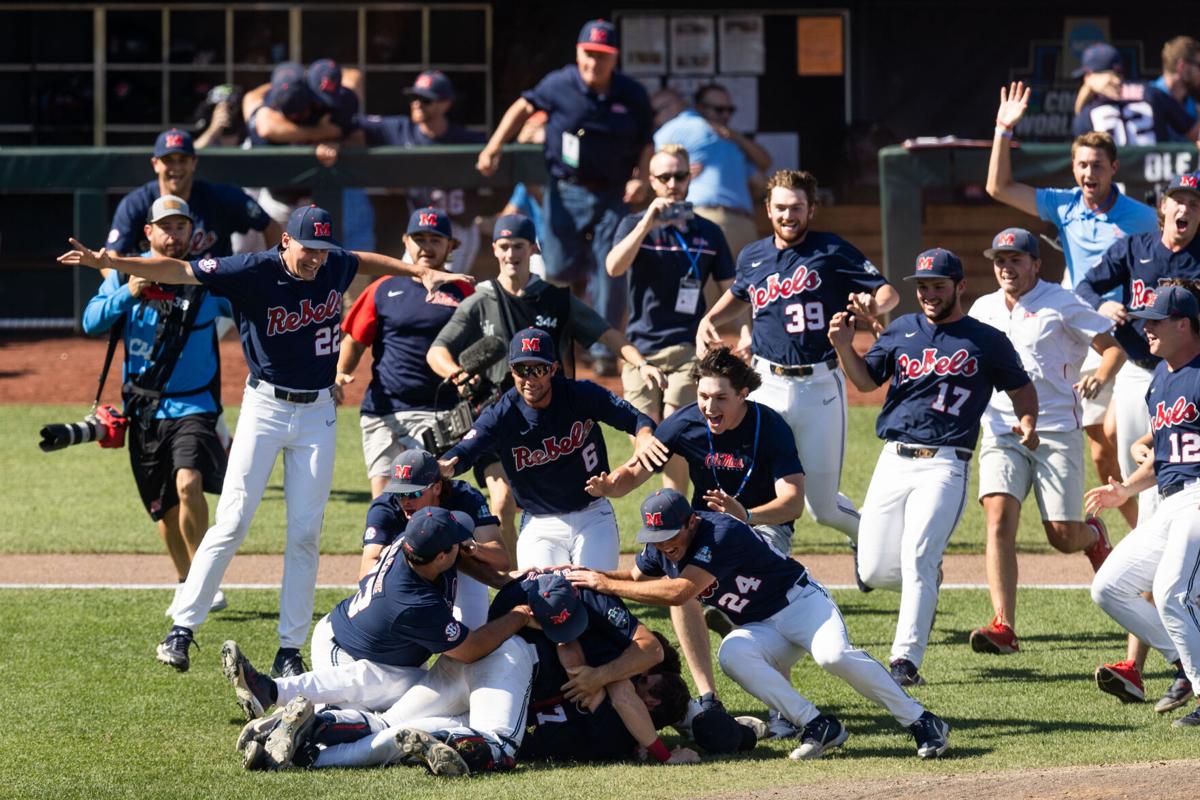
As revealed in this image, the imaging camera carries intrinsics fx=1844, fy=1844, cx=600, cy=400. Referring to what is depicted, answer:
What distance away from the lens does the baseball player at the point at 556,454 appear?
776 cm

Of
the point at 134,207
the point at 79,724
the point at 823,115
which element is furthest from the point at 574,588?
the point at 823,115

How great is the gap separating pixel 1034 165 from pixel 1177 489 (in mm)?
7531

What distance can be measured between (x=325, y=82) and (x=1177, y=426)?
9095 millimetres

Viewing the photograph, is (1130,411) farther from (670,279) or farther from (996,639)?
(670,279)

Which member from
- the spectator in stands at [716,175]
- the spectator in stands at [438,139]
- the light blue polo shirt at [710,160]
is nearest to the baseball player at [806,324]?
the spectator in stands at [716,175]

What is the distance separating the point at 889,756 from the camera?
666 cm

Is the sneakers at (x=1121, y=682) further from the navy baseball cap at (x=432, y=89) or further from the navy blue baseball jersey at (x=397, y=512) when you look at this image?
the navy baseball cap at (x=432, y=89)

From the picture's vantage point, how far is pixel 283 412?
7891mm

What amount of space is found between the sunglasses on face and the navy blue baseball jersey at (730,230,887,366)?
1535 millimetres

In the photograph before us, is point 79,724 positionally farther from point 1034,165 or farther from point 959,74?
point 959,74

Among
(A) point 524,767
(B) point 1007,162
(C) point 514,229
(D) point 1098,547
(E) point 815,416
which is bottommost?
(A) point 524,767

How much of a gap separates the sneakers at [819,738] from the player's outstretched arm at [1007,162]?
3887 mm

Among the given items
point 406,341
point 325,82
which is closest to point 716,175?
point 325,82

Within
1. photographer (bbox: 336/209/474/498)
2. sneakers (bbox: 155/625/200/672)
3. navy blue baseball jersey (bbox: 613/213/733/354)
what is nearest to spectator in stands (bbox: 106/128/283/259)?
photographer (bbox: 336/209/474/498)
